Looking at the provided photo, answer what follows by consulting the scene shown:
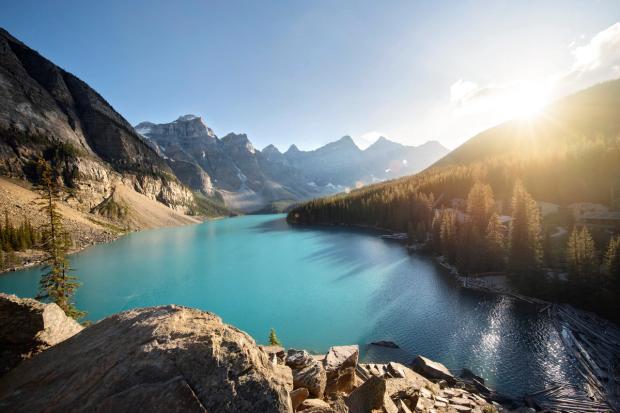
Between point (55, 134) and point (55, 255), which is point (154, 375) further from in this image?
point (55, 134)

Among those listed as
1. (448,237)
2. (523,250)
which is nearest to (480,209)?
(448,237)

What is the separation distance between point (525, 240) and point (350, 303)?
102 ft

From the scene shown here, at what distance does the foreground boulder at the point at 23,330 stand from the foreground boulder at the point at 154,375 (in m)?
0.53

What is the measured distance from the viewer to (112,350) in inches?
205

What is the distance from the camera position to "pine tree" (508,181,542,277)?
136 ft

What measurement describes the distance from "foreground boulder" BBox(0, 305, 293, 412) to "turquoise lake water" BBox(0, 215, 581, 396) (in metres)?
23.3

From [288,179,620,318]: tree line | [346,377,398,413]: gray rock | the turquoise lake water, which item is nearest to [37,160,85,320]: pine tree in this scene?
the turquoise lake water

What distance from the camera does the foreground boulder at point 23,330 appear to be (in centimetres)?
617

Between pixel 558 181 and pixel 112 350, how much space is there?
343 ft

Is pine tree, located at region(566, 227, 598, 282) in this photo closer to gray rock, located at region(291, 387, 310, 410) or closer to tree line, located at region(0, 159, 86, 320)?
gray rock, located at region(291, 387, 310, 410)

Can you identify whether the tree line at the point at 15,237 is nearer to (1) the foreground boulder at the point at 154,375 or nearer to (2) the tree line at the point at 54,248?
(2) the tree line at the point at 54,248

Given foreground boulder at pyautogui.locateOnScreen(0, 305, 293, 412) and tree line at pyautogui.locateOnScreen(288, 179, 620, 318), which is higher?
foreground boulder at pyautogui.locateOnScreen(0, 305, 293, 412)

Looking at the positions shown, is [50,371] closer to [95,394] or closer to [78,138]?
[95,394]

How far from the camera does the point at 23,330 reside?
21.5ft
